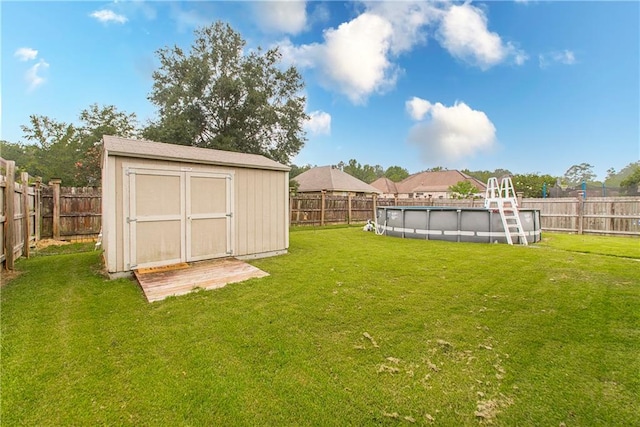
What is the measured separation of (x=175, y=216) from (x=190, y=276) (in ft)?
3.89

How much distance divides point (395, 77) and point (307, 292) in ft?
A: 43.4

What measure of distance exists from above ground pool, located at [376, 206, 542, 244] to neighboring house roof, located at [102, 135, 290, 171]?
4890mm

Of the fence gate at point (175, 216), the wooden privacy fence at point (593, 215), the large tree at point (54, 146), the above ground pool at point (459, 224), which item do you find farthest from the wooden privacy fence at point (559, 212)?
the large tree at point (54, 146)

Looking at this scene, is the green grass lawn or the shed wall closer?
the green grass lawn

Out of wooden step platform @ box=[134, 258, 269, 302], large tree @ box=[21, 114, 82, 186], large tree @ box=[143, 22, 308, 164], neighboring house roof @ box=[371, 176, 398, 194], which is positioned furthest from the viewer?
neighboring house roof @ box=[371, 176, 398, 194]

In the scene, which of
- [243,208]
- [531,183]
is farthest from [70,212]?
[531,183]

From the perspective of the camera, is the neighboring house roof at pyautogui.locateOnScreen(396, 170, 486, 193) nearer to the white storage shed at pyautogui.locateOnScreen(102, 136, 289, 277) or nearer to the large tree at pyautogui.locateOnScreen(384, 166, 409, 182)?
the large tree at pyautogui.locateOnScreen(384, 166, 409, 182)

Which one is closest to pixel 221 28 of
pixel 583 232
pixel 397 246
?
pixel 397 246

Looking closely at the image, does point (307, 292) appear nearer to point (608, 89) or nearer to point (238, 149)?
point (238, 149)

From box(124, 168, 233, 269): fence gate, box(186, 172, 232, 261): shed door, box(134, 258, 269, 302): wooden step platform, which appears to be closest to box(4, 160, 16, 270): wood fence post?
box(124, 168, 233, 269): fence gate

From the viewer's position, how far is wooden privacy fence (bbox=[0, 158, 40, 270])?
4.41 m

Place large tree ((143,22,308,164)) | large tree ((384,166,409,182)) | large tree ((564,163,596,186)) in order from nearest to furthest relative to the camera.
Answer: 1. large tree ((143,22,308,164))
2. large tree ((564,163,596,186))
3. large tree ((384,166,409,182))

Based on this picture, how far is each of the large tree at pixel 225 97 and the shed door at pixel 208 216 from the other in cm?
1016

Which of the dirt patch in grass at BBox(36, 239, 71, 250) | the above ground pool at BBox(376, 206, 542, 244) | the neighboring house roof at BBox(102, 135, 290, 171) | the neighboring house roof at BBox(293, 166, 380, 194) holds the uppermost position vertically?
the neighboring house roof at BBox(293, 166, 380, 194)
